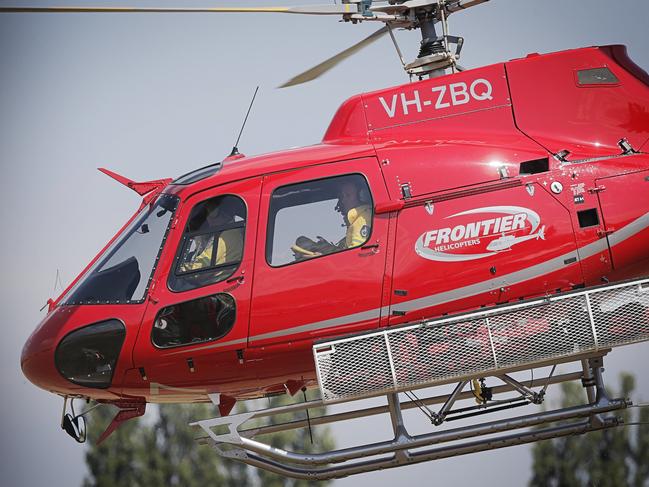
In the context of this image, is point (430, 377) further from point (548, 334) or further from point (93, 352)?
point (93, 352)

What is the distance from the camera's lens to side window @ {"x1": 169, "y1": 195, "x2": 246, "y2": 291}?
9.70 meters

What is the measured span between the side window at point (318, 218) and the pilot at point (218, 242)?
0.30 metres

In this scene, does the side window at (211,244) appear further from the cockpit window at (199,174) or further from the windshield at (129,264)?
the cockpit window at (199,174)

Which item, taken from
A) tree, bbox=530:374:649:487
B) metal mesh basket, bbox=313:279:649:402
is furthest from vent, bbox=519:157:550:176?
tree, bbox=530:374:649:487

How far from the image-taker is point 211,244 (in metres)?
9.79

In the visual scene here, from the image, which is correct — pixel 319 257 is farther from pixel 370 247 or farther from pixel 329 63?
pixel 329 63

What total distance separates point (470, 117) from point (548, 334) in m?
2.21

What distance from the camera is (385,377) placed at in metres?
9.46

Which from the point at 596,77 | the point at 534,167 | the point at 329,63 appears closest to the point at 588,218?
the point at 534,167

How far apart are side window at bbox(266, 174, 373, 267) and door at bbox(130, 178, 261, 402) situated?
0.22 meters

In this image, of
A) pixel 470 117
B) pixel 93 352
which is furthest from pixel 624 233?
pixel 93 352

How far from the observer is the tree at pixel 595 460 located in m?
37.1

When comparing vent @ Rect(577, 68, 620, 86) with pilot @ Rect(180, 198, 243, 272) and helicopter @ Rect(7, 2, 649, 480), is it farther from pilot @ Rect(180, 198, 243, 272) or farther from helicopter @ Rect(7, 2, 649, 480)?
pilot @ Rect(180, 198, 243, 272)

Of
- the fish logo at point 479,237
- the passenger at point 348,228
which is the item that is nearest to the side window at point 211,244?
the passenger at point 348,228
